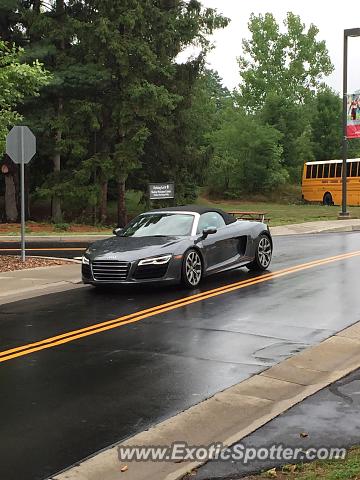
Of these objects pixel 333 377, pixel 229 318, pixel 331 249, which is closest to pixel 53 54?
pixel 331 249

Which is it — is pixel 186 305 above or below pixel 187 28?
below

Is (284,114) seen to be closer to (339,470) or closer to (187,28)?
(187,28)

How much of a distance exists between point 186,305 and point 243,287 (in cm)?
177

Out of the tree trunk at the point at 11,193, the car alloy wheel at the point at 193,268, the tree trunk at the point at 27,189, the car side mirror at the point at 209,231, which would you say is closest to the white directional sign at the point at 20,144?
the car side mirror at the point at 209,231

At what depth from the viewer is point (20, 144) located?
47.9 feet

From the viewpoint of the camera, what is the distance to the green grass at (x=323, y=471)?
3729 millimetres

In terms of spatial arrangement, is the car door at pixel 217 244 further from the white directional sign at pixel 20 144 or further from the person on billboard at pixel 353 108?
the person on billboard at pixel 353 108

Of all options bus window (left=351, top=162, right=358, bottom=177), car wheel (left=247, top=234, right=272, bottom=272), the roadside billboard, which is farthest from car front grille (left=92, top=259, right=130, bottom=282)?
bus window (left=351, top=162, right=358, bottom=177)

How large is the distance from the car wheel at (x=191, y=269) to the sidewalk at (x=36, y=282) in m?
2.20

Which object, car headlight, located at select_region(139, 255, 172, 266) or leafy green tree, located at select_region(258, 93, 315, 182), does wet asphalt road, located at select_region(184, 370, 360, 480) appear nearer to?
car headlight, located at select_region(139, 255, 172, 266)

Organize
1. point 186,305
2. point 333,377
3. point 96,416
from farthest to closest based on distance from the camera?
point 186,305
point 333,377
point 96,416

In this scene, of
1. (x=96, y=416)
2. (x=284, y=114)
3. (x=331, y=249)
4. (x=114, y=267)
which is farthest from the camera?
(x=284, y=114)

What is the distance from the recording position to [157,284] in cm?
1070

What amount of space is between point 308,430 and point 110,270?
6226 mm
